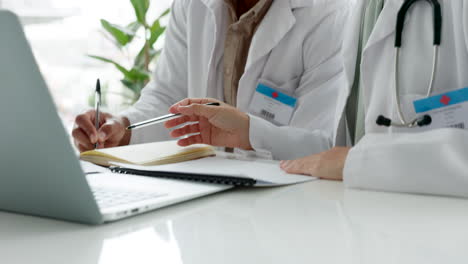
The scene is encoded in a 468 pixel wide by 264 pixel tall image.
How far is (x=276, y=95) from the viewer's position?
5.54 ft

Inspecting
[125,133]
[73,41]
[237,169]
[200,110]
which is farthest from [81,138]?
[73,41]

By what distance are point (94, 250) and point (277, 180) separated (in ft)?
1.47

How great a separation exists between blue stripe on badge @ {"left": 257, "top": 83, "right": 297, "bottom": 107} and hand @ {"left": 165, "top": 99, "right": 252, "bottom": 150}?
27 cm

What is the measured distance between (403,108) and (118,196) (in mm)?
735

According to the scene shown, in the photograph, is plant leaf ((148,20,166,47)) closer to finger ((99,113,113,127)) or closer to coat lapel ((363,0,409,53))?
finger ((99,113,113,127))

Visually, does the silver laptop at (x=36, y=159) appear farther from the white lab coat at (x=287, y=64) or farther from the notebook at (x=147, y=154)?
the white lab coat at (x=287, y=64)

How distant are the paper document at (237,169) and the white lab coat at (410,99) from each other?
0.12 meters

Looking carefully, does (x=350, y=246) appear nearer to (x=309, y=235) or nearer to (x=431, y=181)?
(x=309, y=235)

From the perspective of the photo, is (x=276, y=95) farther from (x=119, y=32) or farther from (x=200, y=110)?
(x=119, y=32)

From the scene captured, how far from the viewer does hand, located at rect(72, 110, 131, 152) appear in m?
1.35

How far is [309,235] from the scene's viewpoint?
0.59 meters

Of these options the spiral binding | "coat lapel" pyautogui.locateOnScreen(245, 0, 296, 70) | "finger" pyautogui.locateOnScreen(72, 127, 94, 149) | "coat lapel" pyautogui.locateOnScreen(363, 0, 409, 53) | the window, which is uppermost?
"coat lapel" pyautogui.locateOnScreen(363, 0, 409, 53)

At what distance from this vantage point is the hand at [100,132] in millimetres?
1354

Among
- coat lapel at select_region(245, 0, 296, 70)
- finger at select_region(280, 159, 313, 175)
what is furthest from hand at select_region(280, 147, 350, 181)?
coat lapel at select_region(245, 0, 296, 70)
